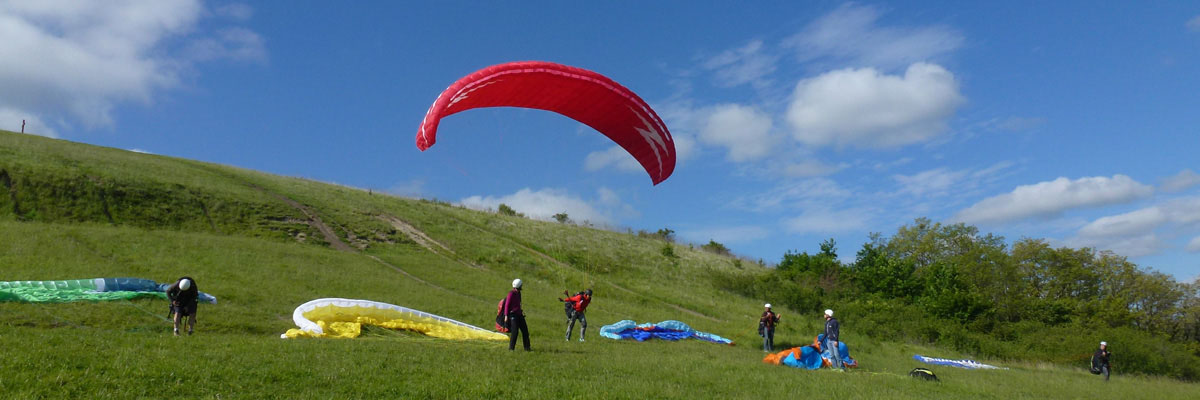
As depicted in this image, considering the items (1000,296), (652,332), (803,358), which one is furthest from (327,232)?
(1000,296)

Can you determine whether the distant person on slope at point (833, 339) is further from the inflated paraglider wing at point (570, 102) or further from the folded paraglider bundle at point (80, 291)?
the folded paraglider bundle at point (80, 291)

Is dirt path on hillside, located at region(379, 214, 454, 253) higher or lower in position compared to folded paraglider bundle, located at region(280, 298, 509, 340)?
higher

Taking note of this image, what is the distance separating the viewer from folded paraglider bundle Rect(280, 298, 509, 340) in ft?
47.6

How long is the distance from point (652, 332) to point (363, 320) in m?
9.16

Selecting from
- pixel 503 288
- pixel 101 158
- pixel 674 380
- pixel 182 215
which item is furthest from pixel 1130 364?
pixel 101 158

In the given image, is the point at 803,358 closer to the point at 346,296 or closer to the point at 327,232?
the point at 346,296

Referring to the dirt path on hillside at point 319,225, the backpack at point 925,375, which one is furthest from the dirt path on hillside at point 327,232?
the backpack at point 925,375

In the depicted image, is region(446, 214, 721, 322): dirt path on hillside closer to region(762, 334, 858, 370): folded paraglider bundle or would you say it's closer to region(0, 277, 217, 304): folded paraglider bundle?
region(762, 334, 858, 370): folded paraglider bundle

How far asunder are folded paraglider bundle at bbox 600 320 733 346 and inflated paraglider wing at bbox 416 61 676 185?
17.2ft

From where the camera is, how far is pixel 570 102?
54.3ft

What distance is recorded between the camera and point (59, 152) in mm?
38531

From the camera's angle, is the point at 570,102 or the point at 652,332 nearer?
the point at 570,102

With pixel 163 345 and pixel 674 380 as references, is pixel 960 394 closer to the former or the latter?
pixel 674 380

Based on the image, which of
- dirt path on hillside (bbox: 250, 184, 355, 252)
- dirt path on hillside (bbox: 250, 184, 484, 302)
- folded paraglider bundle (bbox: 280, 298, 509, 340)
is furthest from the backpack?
dirt path on hillside (bbox: 250, 184, 355, 252)
